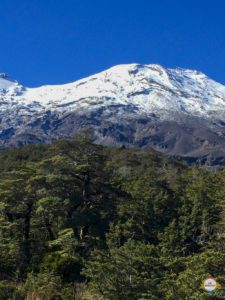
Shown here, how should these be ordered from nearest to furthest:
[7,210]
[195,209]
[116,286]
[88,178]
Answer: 1. [116,286]
2. [7,210]
3. [88,178]
4. [195,209]

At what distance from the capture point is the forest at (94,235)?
21250 mm

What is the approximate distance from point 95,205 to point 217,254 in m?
9.91

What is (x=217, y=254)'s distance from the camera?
21.5 metres

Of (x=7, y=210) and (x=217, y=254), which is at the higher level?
(x=7, y=210)

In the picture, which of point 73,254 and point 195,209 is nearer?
point 73,254

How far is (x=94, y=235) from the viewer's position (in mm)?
29594

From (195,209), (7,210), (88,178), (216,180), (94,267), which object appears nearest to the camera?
(94,267)

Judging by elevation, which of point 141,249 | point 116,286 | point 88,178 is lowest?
point 116,286

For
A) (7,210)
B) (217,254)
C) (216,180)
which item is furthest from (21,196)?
(216,180)

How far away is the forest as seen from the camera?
837 inches

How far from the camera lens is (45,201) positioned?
2794 centimetres

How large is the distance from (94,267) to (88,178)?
28.6 ft

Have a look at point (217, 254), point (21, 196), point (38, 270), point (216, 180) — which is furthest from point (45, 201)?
point (216, 180)

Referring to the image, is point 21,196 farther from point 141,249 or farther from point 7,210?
point 141,249
